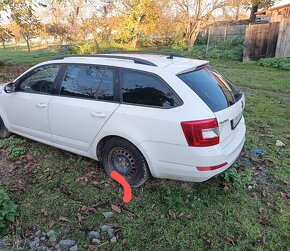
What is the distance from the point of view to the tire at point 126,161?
335cm

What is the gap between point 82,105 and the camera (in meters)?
3.58

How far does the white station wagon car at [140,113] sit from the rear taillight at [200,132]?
0.03 ft

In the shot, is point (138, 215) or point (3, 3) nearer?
point (138, 215)

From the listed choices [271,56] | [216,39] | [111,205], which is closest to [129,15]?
[216,39]

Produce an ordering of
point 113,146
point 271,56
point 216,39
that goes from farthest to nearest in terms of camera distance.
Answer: point 216,39 < point 271,56 < point 113,146

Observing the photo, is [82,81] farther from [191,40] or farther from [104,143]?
[191,40]

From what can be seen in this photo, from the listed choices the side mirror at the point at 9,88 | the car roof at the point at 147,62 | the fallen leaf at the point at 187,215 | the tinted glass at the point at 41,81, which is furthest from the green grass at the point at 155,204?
the car roof at the point at 147,62

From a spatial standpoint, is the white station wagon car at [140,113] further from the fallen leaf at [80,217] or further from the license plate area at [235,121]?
the fallen leaf at [80,217]

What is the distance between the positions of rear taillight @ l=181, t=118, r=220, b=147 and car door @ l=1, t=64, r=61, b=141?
2.15m

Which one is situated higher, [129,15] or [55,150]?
[129,15]

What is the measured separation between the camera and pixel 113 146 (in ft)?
11.5

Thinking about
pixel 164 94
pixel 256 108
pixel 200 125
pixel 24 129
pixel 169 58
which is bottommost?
pixel 256 108

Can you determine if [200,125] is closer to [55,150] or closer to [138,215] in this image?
[138,215]

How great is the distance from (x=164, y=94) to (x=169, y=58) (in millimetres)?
821
